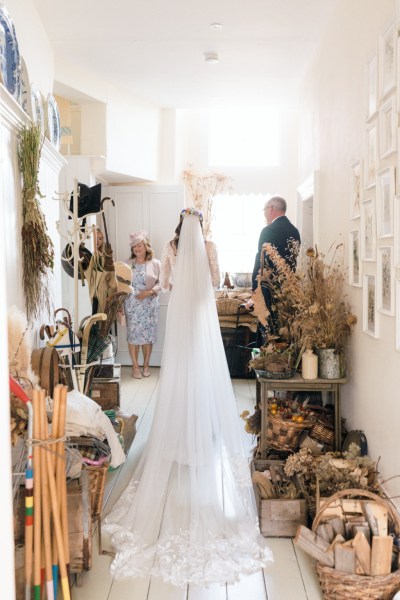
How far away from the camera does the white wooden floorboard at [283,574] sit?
2541 millimetres

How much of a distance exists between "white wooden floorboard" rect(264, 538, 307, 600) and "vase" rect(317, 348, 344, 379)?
103 centimetres

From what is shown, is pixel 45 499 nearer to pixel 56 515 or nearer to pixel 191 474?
pixel 56 515

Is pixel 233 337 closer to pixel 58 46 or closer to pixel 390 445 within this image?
pixel 58 46

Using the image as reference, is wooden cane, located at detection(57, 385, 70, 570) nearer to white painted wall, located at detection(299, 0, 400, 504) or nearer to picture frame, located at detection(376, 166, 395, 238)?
white painted wall, located at detection(299, 0, 400, 504)

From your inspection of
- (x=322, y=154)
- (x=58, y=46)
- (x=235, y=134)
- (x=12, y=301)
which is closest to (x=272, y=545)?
(x=12, y=301)

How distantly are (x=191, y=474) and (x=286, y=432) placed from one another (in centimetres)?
64

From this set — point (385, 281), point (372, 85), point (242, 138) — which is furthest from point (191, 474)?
point (242, 138)

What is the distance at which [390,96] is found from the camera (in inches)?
107

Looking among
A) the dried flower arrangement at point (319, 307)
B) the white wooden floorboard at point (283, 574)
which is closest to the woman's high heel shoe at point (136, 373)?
the dried flower arrangement at point (319, 307)

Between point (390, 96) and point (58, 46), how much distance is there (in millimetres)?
2987

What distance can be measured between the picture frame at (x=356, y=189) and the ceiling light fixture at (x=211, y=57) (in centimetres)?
193

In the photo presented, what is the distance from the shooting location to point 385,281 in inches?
111

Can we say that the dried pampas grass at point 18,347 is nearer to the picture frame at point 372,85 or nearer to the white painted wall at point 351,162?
the white painted wall at point 351,162

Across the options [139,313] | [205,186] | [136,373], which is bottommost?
[136,373]
